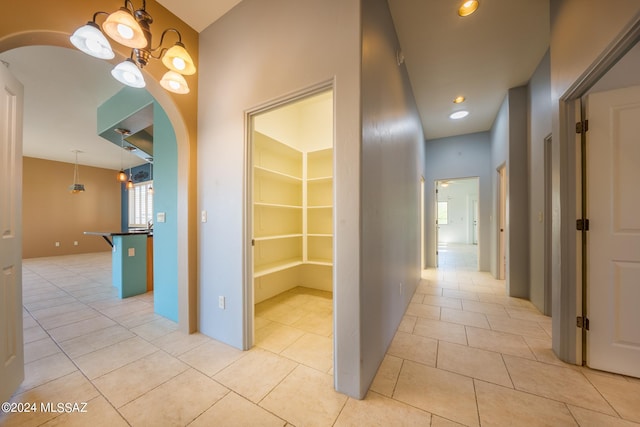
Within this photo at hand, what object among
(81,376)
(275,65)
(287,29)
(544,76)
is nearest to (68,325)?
(81,376)

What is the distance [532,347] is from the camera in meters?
2.00

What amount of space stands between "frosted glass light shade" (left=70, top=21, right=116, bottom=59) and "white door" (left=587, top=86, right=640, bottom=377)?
335cm

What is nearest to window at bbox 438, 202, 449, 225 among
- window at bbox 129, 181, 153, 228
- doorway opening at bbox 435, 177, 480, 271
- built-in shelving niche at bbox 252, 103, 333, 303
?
doorway opening at bbox 435, 177, 480, 271

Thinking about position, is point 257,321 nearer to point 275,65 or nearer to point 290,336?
point 290,336

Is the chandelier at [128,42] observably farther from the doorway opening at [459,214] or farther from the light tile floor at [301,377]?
the doorway opening at [459,214]

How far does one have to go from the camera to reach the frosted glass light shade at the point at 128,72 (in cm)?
146

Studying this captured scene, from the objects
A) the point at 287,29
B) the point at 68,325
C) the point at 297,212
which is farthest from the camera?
the point at 297,212

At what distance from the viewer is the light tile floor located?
1.30 metres

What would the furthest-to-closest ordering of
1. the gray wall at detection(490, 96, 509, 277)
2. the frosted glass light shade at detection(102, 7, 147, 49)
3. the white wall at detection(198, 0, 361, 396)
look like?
the gray wall at detection(490, 96, 509, 277), the white wall at detection(198, 0, 361, 396), the frosted glass light shade at detection(102, 7, 147, 49)

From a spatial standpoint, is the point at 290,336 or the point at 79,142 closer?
the point at 290,336

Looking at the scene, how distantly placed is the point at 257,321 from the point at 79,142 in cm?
698

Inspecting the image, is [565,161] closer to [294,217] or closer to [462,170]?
[294,217]

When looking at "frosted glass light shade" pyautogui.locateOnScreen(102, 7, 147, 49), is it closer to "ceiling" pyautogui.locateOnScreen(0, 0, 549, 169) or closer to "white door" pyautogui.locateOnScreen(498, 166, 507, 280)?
"ceiling" pyautogui.locateOnScreen(0, 0, 549, 169)

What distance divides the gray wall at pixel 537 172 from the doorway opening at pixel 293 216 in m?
2.65
